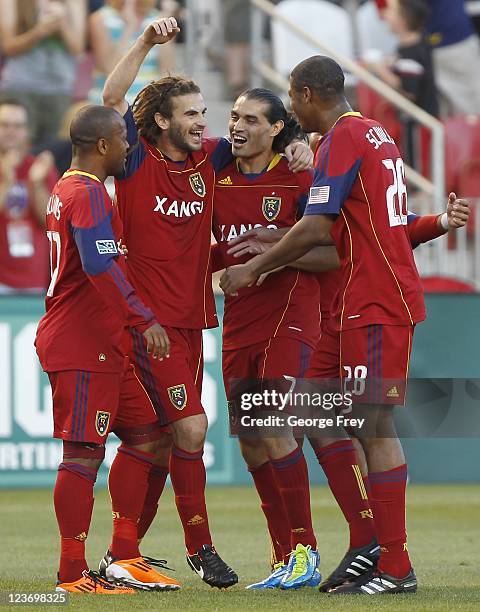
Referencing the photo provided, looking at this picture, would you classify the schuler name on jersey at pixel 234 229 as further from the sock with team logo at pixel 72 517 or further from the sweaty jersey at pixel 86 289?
the sock with team logo at pixel 72 517

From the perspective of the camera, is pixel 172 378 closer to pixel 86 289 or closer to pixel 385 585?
pixel 86 289

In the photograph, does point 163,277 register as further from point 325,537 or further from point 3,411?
point 3,411

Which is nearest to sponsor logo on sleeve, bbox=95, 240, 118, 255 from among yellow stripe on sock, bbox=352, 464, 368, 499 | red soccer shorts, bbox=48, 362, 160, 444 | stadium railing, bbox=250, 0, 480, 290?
red soccer shorts, bbox=48, 362, 160, 444

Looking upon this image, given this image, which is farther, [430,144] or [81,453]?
[430,144]

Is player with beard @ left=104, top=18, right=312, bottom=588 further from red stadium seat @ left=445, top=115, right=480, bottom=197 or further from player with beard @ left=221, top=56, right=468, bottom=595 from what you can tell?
red stadium seat @ left=445, top=115, right=480, bottom=197

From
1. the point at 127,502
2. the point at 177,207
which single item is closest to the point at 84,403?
the point at 127,502

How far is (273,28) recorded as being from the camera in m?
14.2

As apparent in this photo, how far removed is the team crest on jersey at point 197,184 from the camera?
21.6ft

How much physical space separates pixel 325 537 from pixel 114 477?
2.47 meters

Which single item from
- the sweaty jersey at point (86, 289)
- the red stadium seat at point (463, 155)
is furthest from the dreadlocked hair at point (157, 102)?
the red stadium seat at point (463, 155)

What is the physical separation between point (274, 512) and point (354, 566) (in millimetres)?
606

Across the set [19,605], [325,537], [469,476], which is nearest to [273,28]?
[469,476]

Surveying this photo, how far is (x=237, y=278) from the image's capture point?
20.6 feet

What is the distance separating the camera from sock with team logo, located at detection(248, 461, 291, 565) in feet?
→ 21.7
